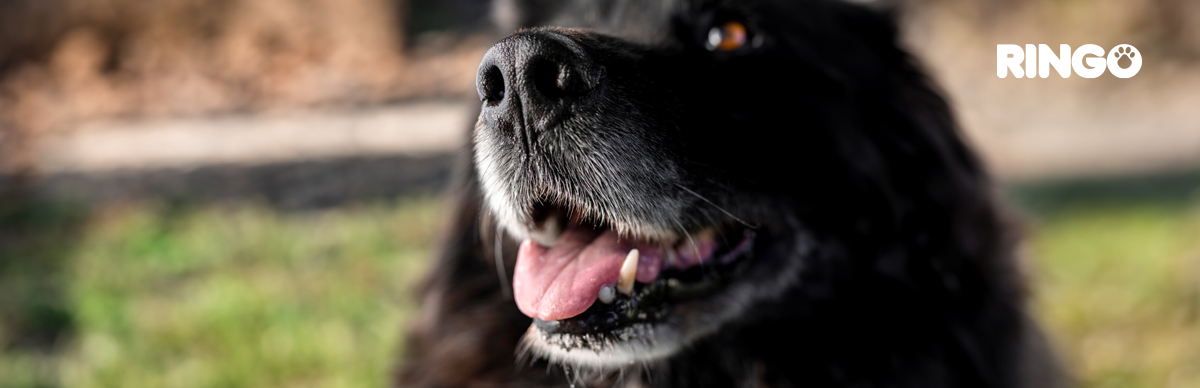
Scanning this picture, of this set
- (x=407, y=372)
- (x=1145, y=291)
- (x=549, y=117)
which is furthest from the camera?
(x=1145, y=291)

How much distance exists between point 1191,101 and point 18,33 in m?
11.9

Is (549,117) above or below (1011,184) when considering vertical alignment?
above

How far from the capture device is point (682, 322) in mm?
1767

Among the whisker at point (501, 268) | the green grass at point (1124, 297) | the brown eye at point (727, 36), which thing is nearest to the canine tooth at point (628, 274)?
the whisker at point (501, 268)

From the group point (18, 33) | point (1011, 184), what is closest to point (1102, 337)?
point (1011, 184)

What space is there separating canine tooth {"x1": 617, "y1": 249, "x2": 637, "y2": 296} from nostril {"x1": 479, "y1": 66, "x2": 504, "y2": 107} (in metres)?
0.42

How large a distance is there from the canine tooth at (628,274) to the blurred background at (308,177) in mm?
1573

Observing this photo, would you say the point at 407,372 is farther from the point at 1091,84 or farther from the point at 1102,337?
the point at 1091,84

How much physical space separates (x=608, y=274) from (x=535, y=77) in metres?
0.47

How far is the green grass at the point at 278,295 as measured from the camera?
3.41m

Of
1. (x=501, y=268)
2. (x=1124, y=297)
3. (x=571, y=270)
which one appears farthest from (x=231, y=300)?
(x=1124, y=297)

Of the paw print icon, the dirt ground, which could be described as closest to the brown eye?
the dirt ground

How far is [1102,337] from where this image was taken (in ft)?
12.6

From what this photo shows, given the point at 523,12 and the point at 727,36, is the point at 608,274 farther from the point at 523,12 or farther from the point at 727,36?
the point at 523,12
